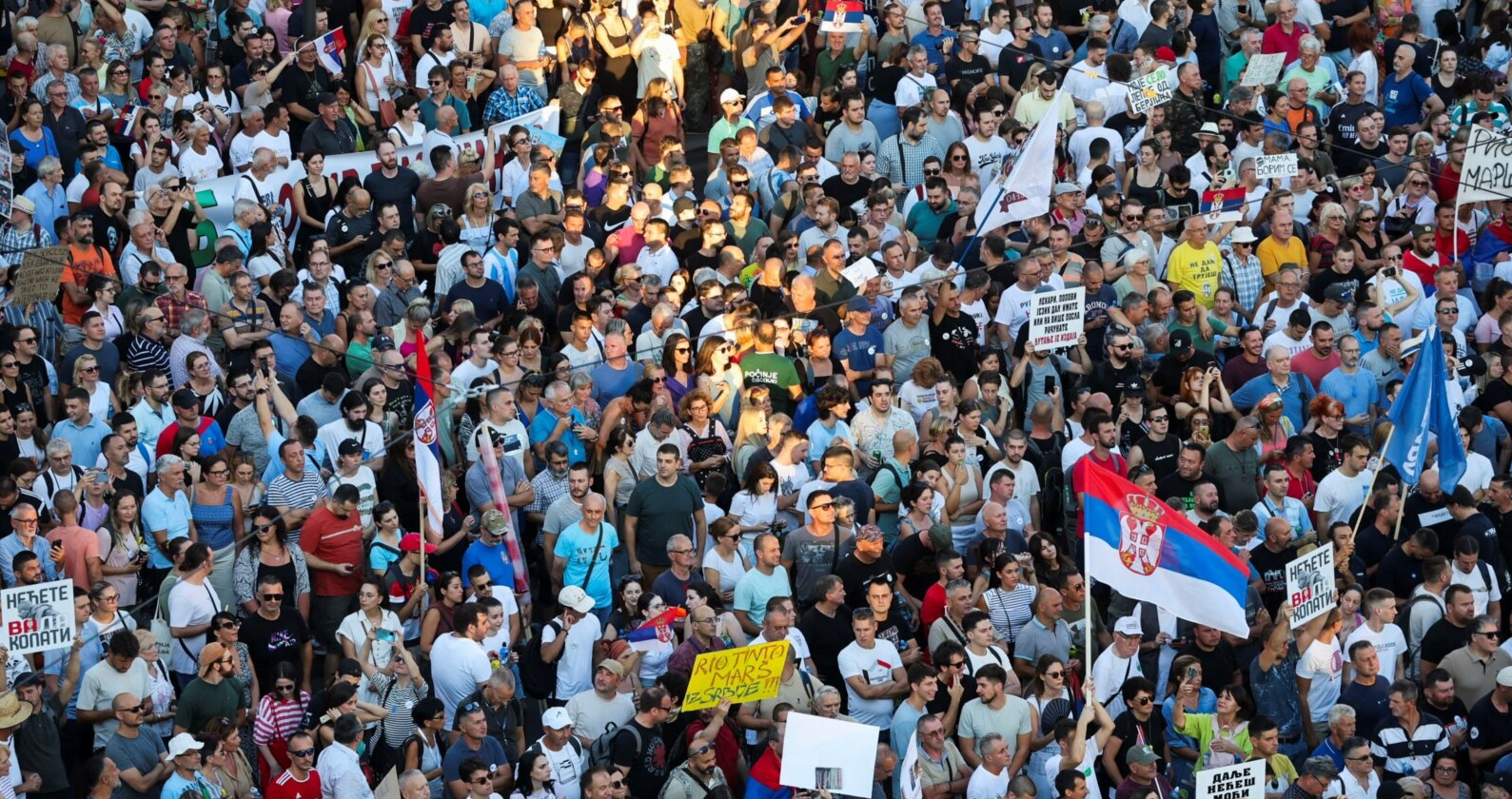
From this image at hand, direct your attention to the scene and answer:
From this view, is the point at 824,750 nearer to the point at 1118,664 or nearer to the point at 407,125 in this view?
the point at 1118,664

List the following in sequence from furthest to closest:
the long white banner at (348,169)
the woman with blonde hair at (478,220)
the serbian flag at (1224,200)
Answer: the serbian flag at (1224,200)
the woman with blonde hair at (478,220)
the long white banner at (348,169)

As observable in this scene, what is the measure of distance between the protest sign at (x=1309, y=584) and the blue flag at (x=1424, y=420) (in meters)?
1.47

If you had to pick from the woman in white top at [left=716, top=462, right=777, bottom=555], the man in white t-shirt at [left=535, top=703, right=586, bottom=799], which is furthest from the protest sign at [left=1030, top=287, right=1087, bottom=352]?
the man in white t-shirt at [left=535, top=703, right=586, bottom=799]

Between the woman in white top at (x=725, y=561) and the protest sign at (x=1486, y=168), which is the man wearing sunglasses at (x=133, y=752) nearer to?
the woman in white top at (x=725, y=561)

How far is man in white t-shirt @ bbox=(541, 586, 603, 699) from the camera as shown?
1574 cm

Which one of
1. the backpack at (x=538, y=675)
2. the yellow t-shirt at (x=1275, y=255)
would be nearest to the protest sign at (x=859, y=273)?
the yellow t-shirt at (x=1275, y=255)

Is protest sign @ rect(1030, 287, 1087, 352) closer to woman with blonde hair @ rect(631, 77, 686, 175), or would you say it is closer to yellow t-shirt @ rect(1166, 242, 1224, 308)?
yellow t-shirt @ rect(1166, 242, 1224, 308)

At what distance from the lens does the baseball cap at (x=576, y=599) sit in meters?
15.8

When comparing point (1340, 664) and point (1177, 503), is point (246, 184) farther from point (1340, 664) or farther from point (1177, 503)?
point (1340, 664)

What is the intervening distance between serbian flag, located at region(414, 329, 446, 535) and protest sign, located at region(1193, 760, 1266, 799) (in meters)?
4.58

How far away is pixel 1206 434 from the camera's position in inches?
707

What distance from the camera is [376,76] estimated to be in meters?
21.2

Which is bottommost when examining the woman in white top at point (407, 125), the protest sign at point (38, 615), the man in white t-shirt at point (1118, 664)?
the man in white t-shirt at point (1118, 664)

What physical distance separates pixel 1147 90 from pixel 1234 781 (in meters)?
7.56
